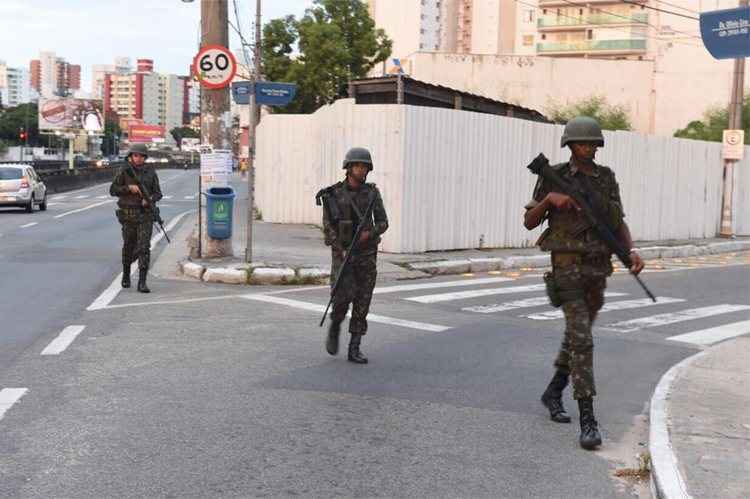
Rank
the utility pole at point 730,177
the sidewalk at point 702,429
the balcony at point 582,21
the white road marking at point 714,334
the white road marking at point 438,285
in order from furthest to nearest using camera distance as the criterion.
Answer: the balcony at point 582,21 < the utility pole at point 730,177 < the white road marking at point 438,285 < the white road marking at point 714,334 < the sidewalk at point 702,429

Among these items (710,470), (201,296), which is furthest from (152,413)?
(201,296)

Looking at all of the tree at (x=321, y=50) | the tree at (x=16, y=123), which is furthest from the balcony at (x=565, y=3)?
the tree at (x=16, y=123)

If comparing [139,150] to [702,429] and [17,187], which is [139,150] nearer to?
[702,429]

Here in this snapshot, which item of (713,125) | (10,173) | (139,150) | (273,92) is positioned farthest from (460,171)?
(713,125)

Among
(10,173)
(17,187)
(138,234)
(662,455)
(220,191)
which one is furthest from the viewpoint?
(10,173)

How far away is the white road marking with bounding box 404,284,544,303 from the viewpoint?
12.2 m

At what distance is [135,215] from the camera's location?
12.2 meters

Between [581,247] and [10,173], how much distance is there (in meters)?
27.8

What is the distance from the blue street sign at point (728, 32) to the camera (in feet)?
21.7

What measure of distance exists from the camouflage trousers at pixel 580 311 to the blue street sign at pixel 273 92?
9.10 metres

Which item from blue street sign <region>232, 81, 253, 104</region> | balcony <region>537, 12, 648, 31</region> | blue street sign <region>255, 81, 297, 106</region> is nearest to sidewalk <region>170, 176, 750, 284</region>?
blue street sign <region>255, 81, 297, 106</region>

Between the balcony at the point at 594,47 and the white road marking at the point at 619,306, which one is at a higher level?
the balcony at the point at 594,47

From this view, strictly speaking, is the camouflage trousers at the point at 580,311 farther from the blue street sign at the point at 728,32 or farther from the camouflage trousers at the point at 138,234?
the camouflage trousers at the point at 138,234

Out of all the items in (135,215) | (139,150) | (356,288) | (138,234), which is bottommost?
(356,288)
